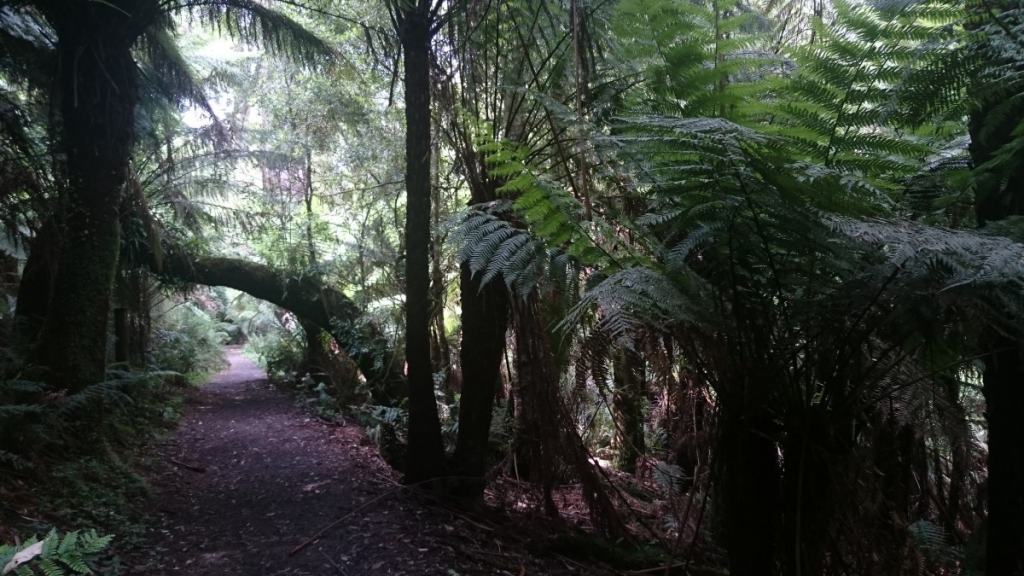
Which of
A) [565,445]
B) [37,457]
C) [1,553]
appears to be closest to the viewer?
[1,553]

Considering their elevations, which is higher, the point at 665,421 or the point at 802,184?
the point at 802,184

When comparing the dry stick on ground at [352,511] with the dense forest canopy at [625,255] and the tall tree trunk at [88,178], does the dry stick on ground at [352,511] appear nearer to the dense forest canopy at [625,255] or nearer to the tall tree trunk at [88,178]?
the dense forest canopy at [625,255]

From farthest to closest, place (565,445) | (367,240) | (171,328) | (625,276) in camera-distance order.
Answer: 1. (171,328)
2. (367,240)
3. (565,445)
4. (625,276)

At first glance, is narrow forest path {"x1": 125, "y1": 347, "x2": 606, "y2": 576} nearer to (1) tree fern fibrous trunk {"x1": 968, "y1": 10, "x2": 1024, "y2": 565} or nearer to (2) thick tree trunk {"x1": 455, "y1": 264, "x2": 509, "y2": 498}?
(2) thick tree trunk {"x1": 455, "y1": 264, "x2": 509, "y2": 498}

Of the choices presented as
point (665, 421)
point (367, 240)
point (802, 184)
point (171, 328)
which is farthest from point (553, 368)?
point (171, 328)

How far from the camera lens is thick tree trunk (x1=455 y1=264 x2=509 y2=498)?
3875 mm

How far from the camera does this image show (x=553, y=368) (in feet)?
11.4

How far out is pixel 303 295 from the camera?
8.09 m

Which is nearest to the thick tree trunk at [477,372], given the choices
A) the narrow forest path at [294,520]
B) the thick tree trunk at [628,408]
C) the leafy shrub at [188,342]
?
the narrow forest path at [294,520]

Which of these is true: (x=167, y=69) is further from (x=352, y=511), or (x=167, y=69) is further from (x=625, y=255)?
(x=625, y=255)

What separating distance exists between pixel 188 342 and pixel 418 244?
9280 mm

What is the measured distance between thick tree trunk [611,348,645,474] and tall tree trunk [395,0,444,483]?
Answer: 1.26 meters

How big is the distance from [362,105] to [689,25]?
6.27m

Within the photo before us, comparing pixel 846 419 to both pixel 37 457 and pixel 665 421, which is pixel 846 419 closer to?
pixel 665 421
